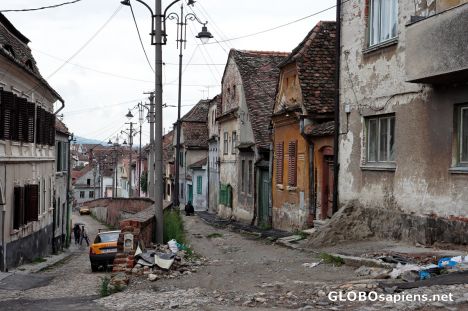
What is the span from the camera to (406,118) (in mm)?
13344

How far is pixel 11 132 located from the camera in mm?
19844

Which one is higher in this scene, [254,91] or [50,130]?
[254,91]

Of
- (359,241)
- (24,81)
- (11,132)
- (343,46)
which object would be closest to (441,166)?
(359,241)

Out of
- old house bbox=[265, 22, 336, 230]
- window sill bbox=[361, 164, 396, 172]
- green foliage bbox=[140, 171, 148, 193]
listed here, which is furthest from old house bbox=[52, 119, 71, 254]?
green foliage bbox=[140, 171, 148, 193]

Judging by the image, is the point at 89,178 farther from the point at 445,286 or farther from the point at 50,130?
the point at 445,286

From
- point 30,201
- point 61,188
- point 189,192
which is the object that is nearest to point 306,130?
point 30,201

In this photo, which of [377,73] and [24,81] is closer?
[377,73]

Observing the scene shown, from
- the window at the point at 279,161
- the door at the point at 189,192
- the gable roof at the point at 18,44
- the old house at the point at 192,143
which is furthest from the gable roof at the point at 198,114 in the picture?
the window at the point at 279,161

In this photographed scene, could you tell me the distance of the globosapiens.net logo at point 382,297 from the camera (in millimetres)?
7559

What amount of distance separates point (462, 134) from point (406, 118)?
1752 mm

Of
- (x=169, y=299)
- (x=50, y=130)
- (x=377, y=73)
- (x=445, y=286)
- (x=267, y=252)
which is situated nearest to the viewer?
(x=445, y=286)

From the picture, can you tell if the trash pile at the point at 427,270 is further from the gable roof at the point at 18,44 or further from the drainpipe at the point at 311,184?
the gable roof at the point at 18,44

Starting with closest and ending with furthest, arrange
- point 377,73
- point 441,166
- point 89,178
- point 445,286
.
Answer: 1. point 445,286
2. point 441,166
3. point 377,73
4. point 89,178

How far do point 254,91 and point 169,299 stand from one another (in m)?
23.2
